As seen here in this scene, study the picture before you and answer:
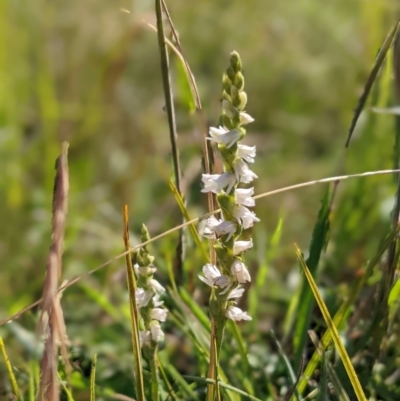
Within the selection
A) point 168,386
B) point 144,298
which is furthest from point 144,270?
point 168,386

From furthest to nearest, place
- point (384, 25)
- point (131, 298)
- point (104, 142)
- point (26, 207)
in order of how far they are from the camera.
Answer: point (104, 142) < point (26, 207) < point (384, 25) < point (131, 298)

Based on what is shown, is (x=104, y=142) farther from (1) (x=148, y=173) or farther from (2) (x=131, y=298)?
(2) (x=131, y=298)

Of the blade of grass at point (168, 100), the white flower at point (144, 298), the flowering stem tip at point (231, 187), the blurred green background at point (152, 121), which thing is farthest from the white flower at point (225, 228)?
the blurred green background at point (152, 121)

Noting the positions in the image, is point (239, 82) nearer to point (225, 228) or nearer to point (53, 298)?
point (225, 228)

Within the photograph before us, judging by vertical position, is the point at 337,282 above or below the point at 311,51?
below

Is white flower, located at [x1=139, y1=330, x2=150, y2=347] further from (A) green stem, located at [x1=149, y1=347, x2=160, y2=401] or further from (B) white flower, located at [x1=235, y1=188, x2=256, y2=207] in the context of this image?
(B) white flower, located at [x1=235, y1=188, x2=256, y2=207]

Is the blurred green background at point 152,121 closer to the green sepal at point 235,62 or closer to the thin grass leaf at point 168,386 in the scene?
the thin grass leaf at point 168,386

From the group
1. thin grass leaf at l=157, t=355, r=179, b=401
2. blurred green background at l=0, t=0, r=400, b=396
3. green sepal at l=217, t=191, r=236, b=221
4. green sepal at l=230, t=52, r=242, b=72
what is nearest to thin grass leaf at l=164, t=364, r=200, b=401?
thin grass leaf at l=157, t=355, r=179, b=401

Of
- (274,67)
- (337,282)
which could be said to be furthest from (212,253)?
(274,67)
